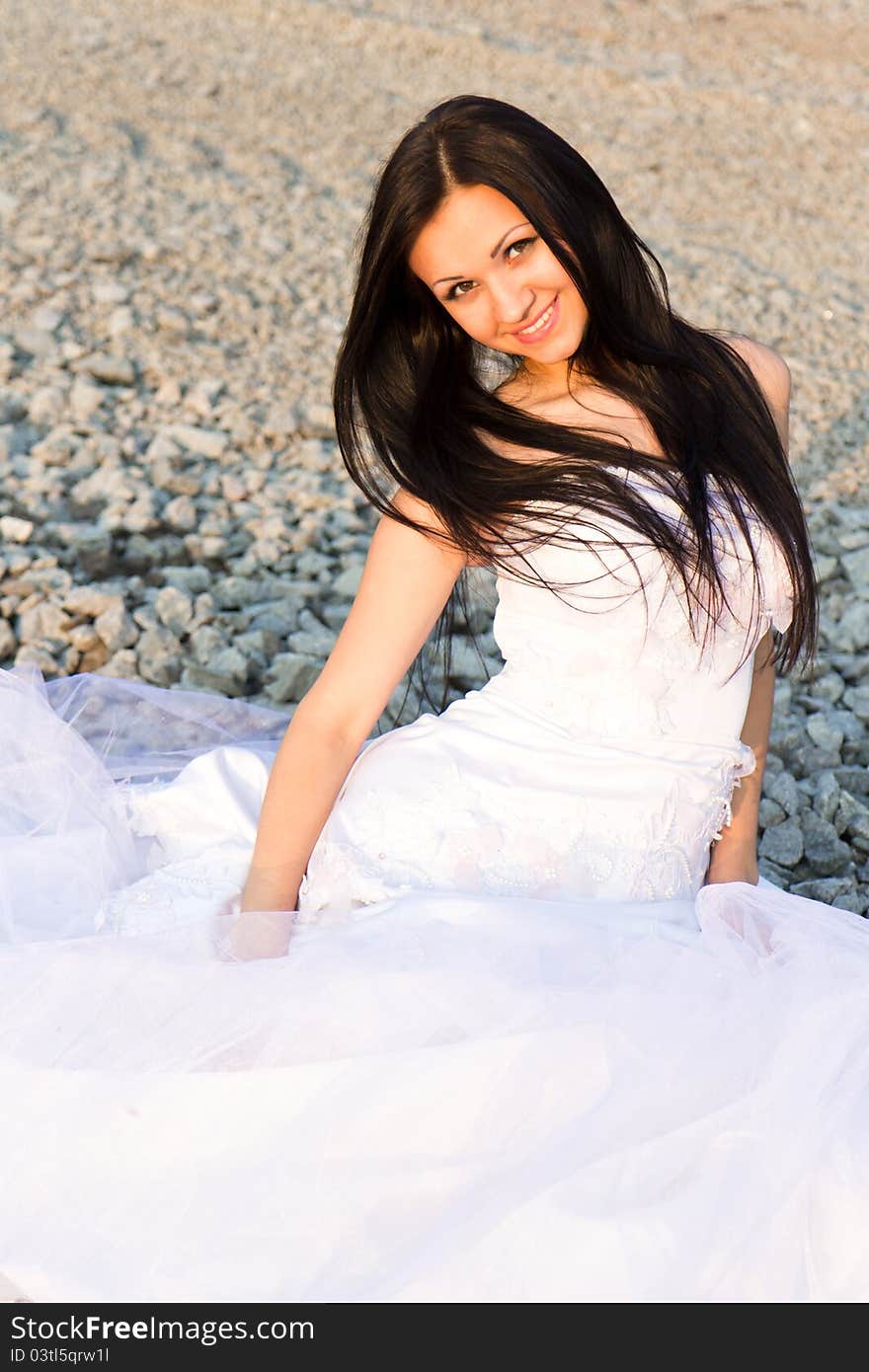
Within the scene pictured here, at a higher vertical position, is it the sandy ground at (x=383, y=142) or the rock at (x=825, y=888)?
the sandy ground at (x=383, y=142)

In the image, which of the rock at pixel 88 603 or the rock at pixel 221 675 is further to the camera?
the rock at pixel 88 603

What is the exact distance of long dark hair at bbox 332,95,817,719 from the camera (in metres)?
2.20

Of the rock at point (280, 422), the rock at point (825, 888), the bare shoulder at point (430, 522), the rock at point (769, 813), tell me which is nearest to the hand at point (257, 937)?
the bare shoulder at point (430, 522)

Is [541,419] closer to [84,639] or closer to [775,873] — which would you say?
[775,873]

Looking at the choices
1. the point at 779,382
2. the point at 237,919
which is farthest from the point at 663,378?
the point at 237,919

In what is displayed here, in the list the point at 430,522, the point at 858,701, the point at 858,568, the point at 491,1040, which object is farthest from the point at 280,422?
the point at 491,1040

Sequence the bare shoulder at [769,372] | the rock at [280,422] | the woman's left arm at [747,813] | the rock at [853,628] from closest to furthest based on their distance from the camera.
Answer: the woman's left arm at [747,813] < the bare shoulder at [769,372] < the rock at [853,628] < the rock at [280,422]

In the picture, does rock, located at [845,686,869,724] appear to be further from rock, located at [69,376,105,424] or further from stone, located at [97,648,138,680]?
rock, located at [69,376,105,424]

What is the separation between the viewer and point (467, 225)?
2213 millimetres

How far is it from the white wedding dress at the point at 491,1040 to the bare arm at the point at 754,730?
22 centimetres

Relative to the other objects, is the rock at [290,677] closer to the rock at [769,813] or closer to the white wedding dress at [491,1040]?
the rock at [769,813]

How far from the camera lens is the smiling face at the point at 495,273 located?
7.27ft

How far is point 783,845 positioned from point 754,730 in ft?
2.73
